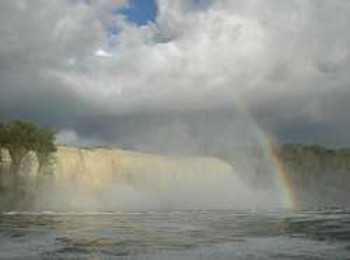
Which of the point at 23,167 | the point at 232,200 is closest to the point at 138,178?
the point at 232,200

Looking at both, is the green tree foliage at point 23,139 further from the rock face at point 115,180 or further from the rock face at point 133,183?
the rock face at point 115,180

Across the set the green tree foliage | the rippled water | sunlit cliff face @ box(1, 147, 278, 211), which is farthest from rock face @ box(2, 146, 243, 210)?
the rippled water

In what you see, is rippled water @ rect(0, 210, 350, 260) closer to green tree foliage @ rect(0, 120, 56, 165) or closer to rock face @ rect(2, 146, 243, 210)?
green tree foliage @ rect(0, 120, 56, 165)

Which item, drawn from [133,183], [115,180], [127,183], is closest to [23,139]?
[115,180]

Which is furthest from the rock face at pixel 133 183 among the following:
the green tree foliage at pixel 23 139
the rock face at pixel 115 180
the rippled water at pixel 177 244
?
the rippled water at pixel 177 244

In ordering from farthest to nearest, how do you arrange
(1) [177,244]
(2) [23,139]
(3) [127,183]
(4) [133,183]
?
(4) [133,183] < (3) [127,183] < (2) [23,139] < (1) [177,244]

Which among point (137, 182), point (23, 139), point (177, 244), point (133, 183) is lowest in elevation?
point (177, 244)

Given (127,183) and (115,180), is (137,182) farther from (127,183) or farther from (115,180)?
(115,180)

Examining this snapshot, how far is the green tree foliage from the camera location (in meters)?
108

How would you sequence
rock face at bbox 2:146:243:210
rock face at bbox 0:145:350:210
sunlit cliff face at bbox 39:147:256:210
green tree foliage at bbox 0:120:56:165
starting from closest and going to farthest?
green tree foliage at bbox 0:120:56:165, rock face at bbox 0:145:350:210, rock face at bbox 2:146:243:210, sunlit cliff face at bbox 39:147:256:210

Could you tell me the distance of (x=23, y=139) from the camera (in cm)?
10912

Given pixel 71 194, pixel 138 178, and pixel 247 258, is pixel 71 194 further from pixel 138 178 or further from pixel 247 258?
pixel 247 258

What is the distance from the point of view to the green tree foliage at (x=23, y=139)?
356 ft

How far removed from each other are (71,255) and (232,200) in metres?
148
